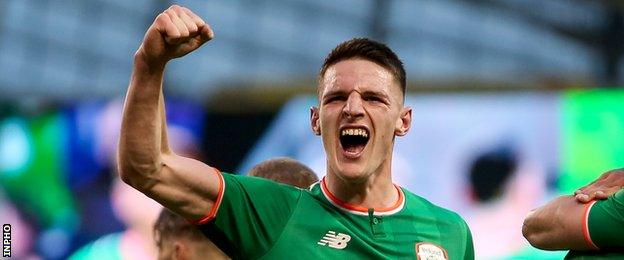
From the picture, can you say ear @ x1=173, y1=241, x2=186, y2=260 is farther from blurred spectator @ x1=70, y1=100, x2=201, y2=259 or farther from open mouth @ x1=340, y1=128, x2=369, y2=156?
blurred spectator @ x1=70, y1=100, x2=201, y2=259

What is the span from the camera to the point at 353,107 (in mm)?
3752

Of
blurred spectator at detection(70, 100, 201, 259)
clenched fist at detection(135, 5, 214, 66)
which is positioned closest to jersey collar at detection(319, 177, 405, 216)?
clenched fist at detection(135, 5, 214, 66)

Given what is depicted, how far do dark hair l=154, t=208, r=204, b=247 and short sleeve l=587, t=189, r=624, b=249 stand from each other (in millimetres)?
1773

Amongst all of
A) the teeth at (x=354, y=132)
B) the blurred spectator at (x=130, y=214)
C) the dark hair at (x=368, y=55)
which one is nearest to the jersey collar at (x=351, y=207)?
the teeth at (x=354, y=132)

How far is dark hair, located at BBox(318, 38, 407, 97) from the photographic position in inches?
154

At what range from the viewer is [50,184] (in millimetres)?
9266

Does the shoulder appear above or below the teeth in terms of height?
below

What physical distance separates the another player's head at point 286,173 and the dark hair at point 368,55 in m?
0.72

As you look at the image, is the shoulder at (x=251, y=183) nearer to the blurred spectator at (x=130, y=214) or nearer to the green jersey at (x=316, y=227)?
the green jersey at (x=316, y=227)

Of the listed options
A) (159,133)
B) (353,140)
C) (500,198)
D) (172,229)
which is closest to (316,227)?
(353,140)

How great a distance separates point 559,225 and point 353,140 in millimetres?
713

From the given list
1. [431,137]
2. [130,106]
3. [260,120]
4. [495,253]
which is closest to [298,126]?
[260,120]

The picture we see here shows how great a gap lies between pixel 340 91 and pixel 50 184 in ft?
19.3

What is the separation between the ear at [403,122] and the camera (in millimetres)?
3953
